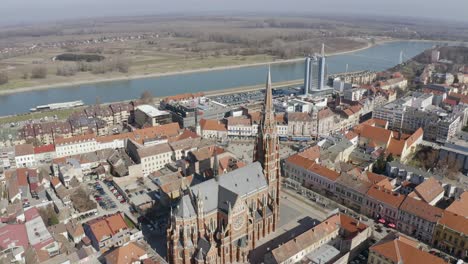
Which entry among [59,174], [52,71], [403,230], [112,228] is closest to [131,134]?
[59,174]

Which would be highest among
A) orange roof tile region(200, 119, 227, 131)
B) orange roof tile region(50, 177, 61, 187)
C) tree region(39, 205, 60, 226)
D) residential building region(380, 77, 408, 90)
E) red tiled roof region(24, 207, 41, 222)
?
residential building region(380, 77, 408, 90)

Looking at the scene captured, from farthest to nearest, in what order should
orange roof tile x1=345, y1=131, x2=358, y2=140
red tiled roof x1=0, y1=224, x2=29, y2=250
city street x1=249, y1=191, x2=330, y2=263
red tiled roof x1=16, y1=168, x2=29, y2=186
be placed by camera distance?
orange roof tile x1=345, y1=131, x2=358, y2=140, red tiled roof x1=16, y1=168, x2=29, y2=186, city street x1=249, y1=191, x2=330, y2=263, red tiled roof x1=0, y1=224, x2=29, y2=250

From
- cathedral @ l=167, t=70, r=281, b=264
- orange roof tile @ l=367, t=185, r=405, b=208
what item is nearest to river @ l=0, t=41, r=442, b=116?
cathedral @ l=167, t=70, r=281, b=264

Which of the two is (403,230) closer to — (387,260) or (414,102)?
(387,260)

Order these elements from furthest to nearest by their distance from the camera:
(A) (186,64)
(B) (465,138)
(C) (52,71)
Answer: (A) (186,64) < (C) (52,71) < (B) (465,138)

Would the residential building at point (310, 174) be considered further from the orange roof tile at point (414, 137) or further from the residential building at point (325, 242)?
the orange roof tile at point (414, 137)

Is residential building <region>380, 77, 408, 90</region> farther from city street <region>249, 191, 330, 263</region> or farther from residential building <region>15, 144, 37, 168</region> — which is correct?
residential building <region>15, 144, 37, 168</region>

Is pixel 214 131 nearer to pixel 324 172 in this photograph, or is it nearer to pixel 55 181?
pixel 324 172
